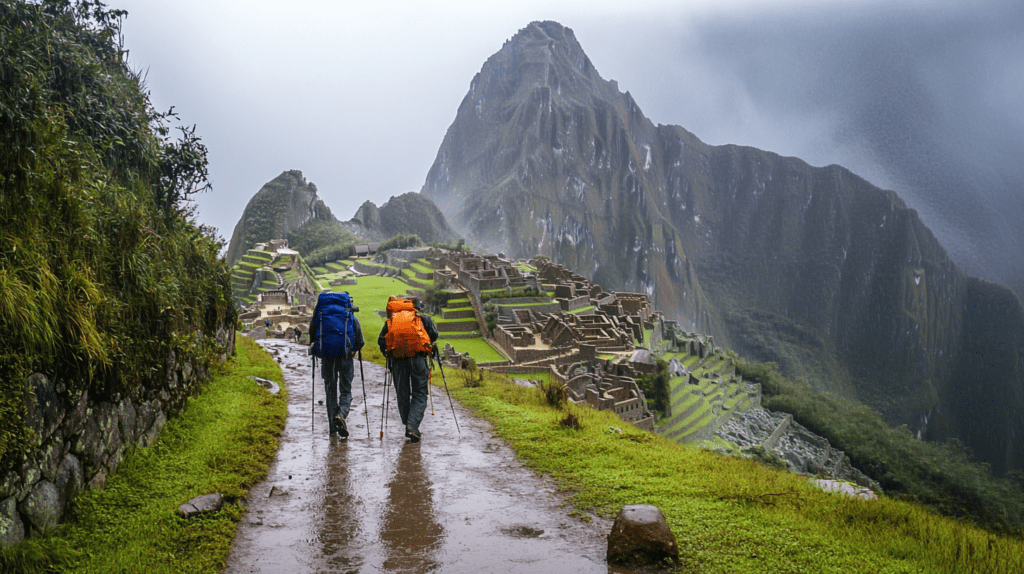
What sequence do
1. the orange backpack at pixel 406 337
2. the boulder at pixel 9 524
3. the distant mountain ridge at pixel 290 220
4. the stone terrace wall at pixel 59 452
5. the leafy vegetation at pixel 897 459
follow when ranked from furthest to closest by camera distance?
the distant mountain ridge at pixel 290 220
the leafy vegetation at pixel 897 459
the orange backpack at pixel 406 337
the stone terrace wall at pixel 59 452
the boulder at pixel 9 524

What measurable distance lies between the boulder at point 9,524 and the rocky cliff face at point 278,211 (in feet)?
367

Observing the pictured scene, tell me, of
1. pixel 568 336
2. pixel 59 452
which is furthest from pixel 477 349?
pixel 59 452

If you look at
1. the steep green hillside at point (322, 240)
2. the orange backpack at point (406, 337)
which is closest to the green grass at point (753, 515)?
the orange backpack at point (406, 337)

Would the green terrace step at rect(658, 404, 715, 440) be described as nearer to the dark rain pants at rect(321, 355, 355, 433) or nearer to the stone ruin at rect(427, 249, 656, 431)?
the stone ruin at rect(427, 249, 656, 431)

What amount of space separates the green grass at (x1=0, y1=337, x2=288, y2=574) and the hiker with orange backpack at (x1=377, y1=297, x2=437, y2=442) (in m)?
1.63

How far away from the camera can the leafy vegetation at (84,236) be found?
4.12 metres

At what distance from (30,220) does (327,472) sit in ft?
11.3

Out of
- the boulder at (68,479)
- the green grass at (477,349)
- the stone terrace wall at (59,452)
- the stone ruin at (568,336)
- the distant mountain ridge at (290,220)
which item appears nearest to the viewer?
the stone terrace wall at (59,452)

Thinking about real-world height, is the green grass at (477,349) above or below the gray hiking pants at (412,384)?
below

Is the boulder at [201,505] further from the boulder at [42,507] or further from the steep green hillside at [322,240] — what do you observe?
the steep green hillside at [322,240]

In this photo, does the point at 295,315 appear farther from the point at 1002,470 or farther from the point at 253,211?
the point at 1002,470

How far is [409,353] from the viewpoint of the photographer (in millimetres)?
6938

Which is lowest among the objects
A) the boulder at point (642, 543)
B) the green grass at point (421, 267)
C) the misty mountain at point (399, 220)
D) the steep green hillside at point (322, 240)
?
the boulder at point (642, 543)

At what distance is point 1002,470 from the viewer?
9575 centimetres
